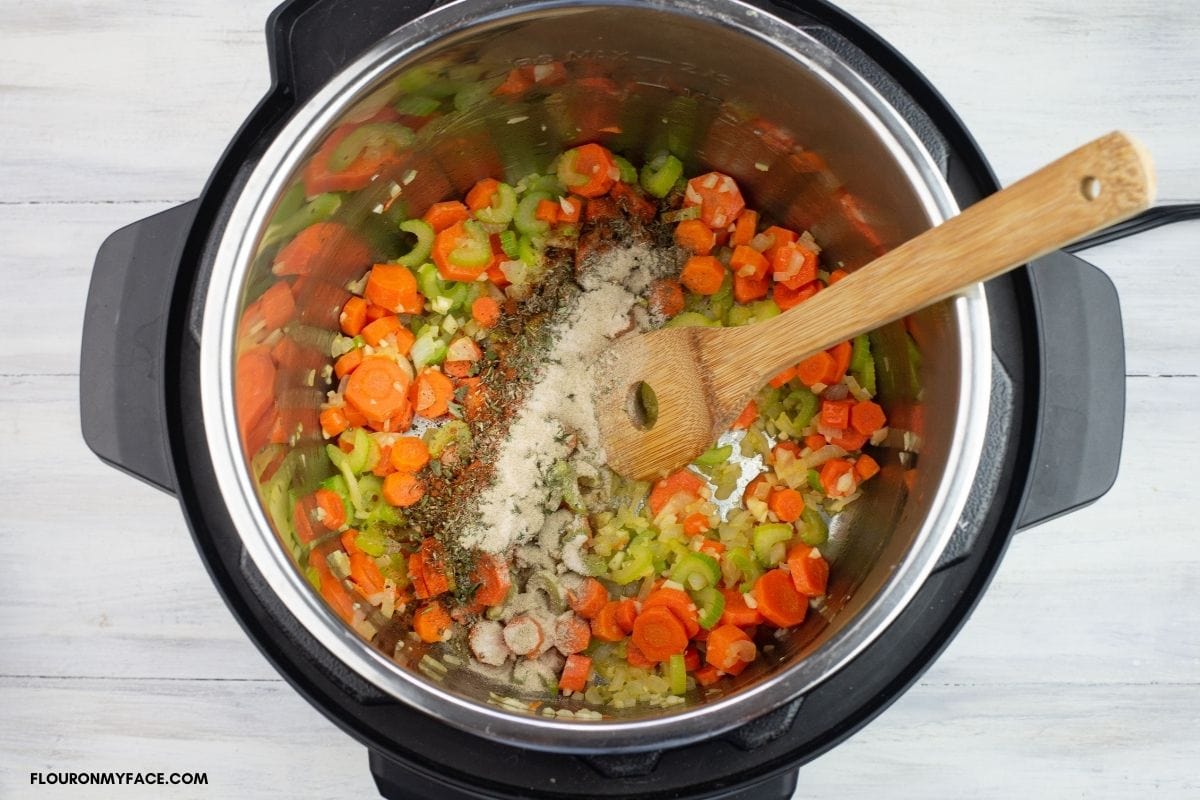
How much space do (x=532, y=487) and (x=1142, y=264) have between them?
3.94 ft

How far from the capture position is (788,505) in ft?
4.80

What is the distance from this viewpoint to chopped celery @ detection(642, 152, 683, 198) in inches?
60.1

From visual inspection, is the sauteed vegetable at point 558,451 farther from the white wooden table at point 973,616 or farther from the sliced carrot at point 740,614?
the white wooden table at point 973,616

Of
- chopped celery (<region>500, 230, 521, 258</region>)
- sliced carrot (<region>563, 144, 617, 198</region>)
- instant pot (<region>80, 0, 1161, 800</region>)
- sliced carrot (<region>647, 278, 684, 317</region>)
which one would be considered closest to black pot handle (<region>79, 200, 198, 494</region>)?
instant pot (<region>80, 0, 1161, 800</region>)

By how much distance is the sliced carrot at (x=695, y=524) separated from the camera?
1.48 meters

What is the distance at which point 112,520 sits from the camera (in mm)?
1714

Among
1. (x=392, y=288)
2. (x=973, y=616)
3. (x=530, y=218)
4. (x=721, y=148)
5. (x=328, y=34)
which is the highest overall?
(x=328, y=34)

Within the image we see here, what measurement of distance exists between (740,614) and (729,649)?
0.06 m

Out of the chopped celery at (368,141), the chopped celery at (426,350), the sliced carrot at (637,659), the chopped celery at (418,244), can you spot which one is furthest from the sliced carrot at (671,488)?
the chopped celery at (368,141)

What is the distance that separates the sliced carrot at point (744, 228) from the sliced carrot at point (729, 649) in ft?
2.08

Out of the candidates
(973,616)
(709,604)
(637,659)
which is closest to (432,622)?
(637,659)

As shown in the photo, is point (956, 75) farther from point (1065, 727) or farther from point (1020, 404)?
point (1065, 727)

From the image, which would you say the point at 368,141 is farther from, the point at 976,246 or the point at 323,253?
the point at 976,246

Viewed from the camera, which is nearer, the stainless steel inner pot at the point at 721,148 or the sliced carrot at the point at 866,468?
the stainless steel inner pot at the point at 721,148
